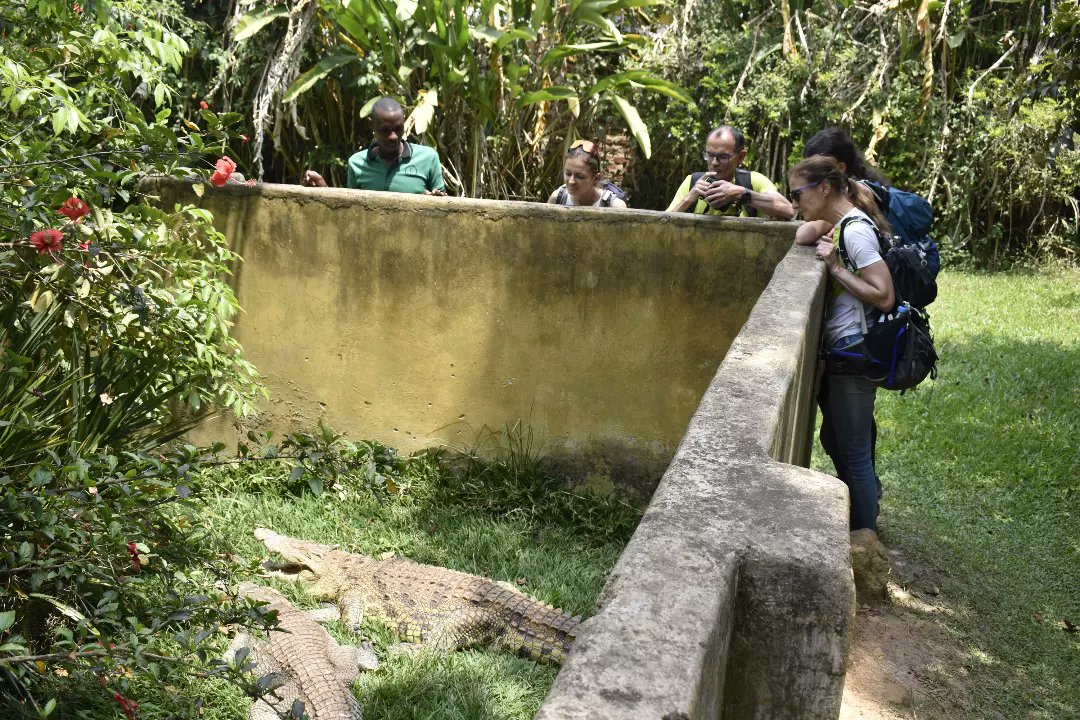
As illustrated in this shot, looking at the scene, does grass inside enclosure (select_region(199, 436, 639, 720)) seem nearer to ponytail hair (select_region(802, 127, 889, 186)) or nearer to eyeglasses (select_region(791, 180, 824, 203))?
eyeglasses (select_region(791, 180, 824, 203))

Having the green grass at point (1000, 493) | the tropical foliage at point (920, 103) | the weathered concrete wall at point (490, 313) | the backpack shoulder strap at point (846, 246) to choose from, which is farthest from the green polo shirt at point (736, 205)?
the tropical foliage at point (920, 103)

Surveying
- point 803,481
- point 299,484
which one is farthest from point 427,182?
point 803,481

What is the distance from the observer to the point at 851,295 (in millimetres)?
3723

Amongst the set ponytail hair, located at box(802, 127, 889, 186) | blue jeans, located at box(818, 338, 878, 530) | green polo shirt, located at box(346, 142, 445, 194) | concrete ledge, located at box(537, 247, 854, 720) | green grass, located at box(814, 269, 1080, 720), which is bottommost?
green grass, located at box(814, 269, 1080, 720)

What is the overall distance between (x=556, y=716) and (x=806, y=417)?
9.13ft

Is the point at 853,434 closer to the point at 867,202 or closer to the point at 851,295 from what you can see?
the point at 851,295

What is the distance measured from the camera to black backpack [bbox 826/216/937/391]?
362 cm

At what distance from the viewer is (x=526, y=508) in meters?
4.79

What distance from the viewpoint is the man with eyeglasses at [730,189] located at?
4617mm

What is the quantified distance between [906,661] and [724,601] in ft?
8.14

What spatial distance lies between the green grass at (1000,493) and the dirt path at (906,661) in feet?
0.20

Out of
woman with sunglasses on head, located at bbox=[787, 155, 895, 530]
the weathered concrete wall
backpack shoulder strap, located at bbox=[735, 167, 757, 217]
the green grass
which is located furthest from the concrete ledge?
backpack shoulder strap, located at bbox=[735, 167, 757, 217]

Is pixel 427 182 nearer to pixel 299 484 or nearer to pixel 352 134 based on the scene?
pixel 299 484

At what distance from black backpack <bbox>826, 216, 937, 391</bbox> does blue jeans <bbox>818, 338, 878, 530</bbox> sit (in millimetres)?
108
